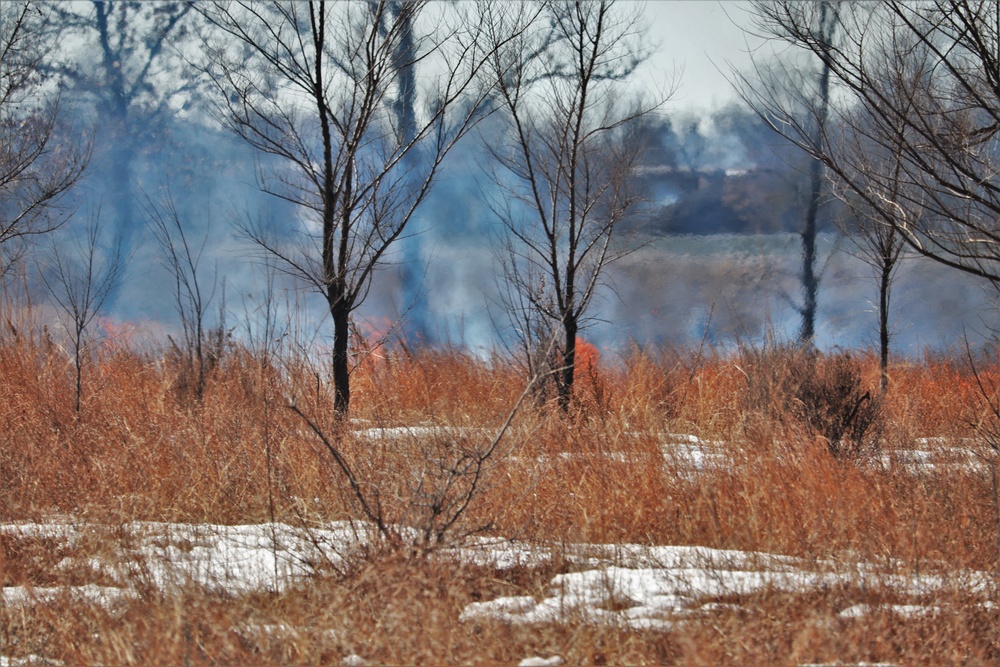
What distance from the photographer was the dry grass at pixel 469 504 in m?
2.49

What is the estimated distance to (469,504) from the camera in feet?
11.4

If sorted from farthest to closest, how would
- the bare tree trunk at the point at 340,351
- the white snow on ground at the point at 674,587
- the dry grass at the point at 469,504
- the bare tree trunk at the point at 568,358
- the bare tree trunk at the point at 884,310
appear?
the bare tree trunk at the point at 884,310 < the bare tree trunk at the point at 568,358 < the bare tree trunk at the point at 340,351 < the white snow on ground at the point at 674,587 < the dry grass at the point at 469,504

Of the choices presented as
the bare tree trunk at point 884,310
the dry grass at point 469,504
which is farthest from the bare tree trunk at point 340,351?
the bare tree trunk at point 884,310

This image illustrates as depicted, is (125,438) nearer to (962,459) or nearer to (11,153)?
(11,153)

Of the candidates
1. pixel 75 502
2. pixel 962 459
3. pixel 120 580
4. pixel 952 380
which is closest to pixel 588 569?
pixel 120 580

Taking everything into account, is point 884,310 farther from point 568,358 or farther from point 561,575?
point 561,575

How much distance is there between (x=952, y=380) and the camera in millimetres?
9008

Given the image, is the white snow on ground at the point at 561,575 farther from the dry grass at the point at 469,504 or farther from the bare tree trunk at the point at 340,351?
the bare tree trunk at the point at 340,351

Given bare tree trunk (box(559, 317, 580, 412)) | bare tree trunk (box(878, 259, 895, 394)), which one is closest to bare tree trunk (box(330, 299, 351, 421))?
bare tree trunk (box(559, 317, 580, 412))

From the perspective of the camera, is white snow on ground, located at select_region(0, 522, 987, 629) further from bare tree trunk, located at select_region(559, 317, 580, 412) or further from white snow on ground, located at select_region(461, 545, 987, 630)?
bare tree trunk, located at select_region(559, 317, 580, 412)

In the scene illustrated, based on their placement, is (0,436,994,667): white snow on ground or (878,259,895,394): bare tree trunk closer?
(0,436,994,667): white snow on ground

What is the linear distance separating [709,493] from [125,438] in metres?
3.78

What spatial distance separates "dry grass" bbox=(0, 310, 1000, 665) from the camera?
2.49 metres

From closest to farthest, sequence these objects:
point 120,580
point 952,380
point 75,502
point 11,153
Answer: point 120,580, point 75,502, point 11,153, point 952,380
